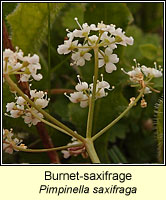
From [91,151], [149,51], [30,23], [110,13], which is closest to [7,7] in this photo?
[30,23]

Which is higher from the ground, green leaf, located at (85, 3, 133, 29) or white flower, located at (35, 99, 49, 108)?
green leaf, located at (85, 3, 133, 29)

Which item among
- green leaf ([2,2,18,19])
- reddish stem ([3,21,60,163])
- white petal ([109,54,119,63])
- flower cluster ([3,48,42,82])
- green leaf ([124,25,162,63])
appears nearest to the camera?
flower cluster ([3,48,42,82])

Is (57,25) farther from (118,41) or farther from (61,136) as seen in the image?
(118,41)

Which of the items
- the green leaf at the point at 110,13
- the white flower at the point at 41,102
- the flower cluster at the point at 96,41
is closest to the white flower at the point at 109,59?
the flower cluster at the point at 96,41

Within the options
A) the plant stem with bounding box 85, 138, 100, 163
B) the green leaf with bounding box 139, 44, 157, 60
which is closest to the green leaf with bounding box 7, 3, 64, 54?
the green leaf with bounding box 139, 44, 157, 60

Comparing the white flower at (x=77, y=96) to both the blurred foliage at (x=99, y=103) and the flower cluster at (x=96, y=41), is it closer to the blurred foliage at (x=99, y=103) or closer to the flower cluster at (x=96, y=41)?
the flower cluster at (x=96, y=41)

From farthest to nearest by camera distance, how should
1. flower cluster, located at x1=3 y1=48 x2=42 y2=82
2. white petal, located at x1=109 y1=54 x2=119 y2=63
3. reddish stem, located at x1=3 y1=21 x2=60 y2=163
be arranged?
reddish stem, located at x1=3 y1=21 x2=60 y2=163
white petal, located at x1=109 y1=54 x2=119 y2=63
flower cluster, located at x1=3 y1=48 x2=42 y2=82

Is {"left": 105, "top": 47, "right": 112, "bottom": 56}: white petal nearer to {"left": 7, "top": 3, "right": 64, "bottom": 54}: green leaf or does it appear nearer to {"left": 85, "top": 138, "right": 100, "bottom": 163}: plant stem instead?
{"left": 85, "top": 138, "right": 100, "bottom": 163}: plant stem
